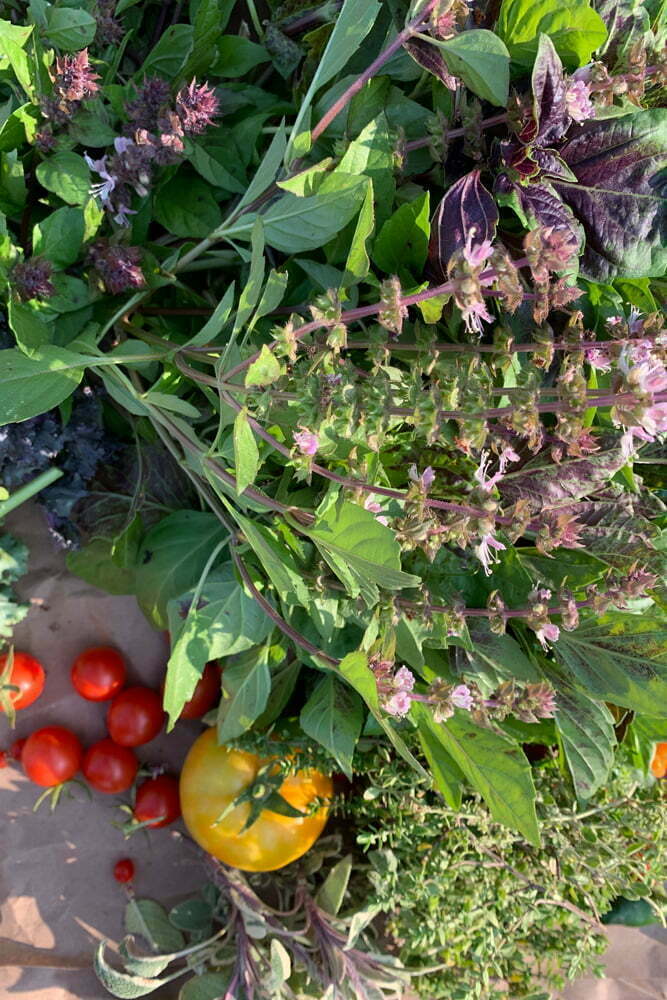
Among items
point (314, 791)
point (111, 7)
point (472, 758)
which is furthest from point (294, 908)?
point (111, 7)

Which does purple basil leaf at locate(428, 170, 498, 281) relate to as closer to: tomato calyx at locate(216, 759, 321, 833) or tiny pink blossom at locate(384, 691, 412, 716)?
tiny pink blossom at locate(384, 691, 412, 716)

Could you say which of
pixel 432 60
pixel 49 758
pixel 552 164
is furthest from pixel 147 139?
pixel 49 758

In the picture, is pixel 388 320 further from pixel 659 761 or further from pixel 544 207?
pixel 659 761

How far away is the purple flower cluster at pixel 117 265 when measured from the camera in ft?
2.40

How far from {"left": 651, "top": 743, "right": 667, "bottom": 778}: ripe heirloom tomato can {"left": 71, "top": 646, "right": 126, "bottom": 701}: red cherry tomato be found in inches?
30.8

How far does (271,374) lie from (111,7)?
19.1 inches

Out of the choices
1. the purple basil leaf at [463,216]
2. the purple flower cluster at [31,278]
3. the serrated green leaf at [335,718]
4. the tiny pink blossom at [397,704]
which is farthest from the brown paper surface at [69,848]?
the purple basil leaf at [463,216]

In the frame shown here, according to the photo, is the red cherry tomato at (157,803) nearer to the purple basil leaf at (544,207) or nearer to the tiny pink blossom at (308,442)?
the tiny pink blossom at (308,442)

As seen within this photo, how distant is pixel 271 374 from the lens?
1.65 ft

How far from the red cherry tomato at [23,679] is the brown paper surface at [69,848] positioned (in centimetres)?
4

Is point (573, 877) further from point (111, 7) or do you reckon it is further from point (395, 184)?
point (111, 7)

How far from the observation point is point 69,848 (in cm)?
117

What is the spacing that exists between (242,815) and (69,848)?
304 mm

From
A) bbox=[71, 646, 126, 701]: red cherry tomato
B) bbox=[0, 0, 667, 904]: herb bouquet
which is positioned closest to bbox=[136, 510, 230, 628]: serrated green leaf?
bbox=[0, 0, 667, 904]: herb bouquet
